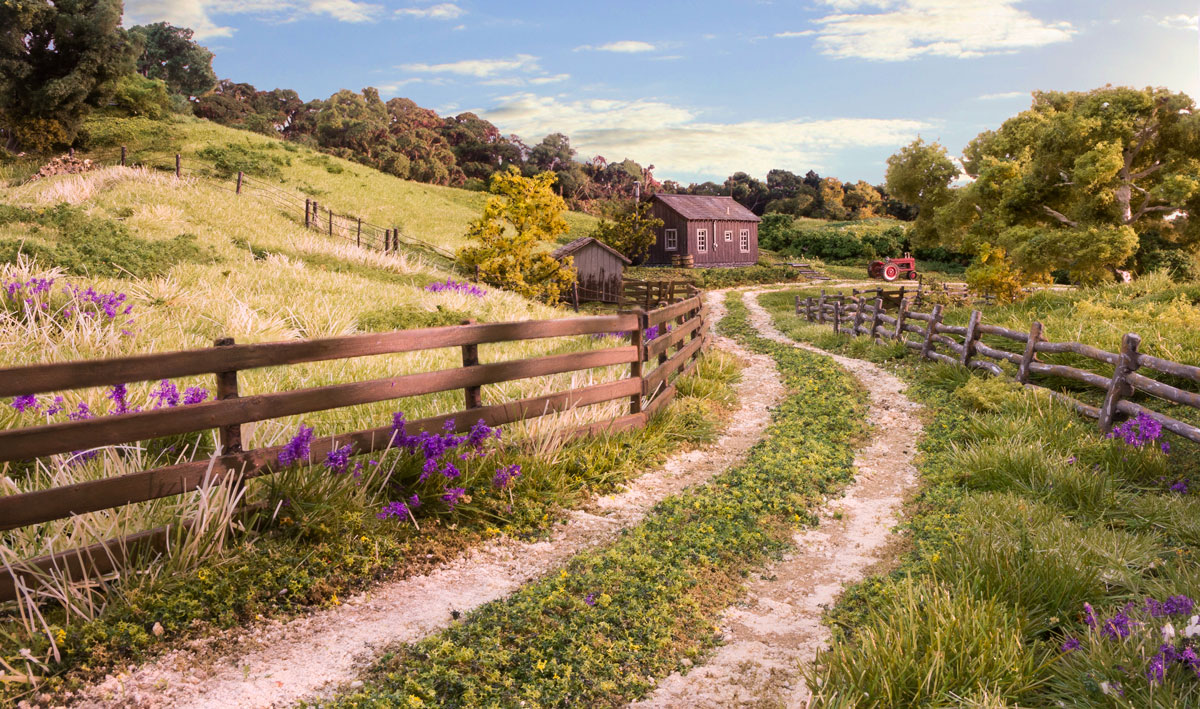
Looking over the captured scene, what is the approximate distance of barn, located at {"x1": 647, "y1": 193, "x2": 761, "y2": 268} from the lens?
48719mm

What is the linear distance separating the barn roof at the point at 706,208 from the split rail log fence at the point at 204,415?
43.4m

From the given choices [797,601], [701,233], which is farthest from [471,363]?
[701,233]

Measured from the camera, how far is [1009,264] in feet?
73.2

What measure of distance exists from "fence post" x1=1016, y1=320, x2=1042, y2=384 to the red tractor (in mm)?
35601

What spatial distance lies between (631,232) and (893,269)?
1705 cm

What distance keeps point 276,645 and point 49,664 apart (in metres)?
1.08

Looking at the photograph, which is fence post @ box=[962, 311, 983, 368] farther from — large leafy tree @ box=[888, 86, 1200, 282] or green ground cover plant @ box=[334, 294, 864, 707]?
A: large leafy tree @ box=[888, 86, 1200, 282]

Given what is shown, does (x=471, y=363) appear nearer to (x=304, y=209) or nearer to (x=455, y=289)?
(x=455, y=289)

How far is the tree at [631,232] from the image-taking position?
153ft

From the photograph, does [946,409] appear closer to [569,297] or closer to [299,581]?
[299,581]

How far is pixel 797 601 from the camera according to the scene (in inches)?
189

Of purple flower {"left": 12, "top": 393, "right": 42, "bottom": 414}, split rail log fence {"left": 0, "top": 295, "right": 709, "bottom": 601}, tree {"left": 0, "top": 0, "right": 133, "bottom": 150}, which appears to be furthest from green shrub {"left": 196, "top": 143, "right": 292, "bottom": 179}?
split rail log fence {"left": 0, "top": 295, "right": 709, "bottom": 601}

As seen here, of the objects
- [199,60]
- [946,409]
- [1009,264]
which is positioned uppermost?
[199,60]

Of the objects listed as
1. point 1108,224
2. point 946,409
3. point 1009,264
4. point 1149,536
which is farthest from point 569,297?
point 1149,536
